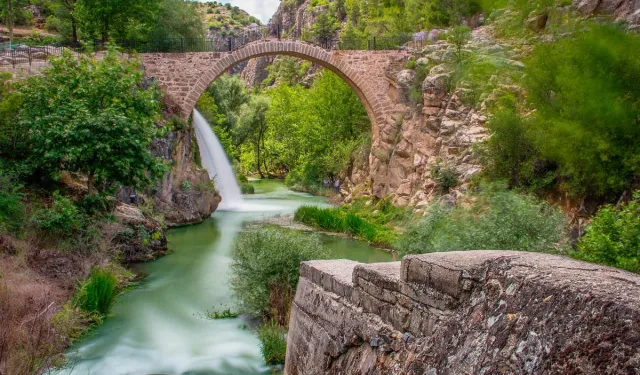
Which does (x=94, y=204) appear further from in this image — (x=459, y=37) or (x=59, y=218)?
(x=459, y=37)

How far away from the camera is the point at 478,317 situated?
2.38 m

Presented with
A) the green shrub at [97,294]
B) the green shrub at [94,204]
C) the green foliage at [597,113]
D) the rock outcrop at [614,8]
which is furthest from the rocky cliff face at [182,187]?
the rock outcrop at [614,8]

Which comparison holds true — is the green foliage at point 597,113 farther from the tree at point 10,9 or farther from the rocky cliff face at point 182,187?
the tree at point 10,9

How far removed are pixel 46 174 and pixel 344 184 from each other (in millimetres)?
15053

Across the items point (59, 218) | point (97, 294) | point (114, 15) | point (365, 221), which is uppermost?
point (114, 15)

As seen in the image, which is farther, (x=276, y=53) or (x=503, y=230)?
(x=276, y=53)

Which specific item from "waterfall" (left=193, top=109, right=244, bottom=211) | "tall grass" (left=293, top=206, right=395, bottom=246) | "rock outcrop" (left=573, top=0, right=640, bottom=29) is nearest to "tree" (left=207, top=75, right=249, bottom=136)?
"waterfall" (left=193, top=109, right=244, bottom=211)

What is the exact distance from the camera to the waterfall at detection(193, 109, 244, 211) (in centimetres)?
2177

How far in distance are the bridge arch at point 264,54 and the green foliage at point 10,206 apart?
10.6m

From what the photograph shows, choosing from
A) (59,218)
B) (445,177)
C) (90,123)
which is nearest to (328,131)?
(445,177)

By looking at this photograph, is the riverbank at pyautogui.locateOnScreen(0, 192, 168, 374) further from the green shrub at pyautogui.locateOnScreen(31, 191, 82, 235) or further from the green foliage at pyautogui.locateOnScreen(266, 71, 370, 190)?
the green foliage at pyautogui.locateOnScreen(266, 71, 370, 190)

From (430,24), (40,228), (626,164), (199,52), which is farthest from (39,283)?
(430,24)

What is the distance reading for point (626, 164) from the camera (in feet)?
24.9

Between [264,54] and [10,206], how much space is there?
44.0 ft
